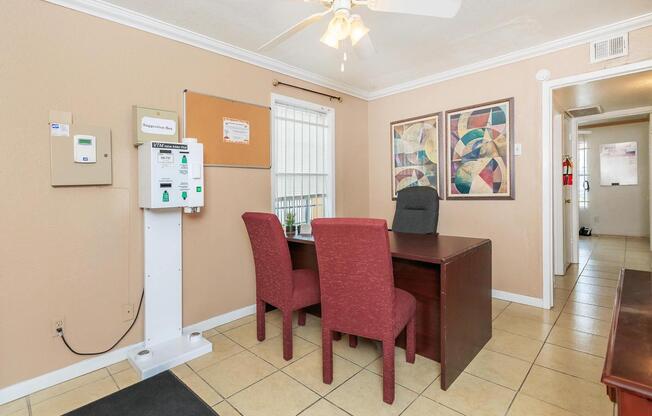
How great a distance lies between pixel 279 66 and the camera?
3230mm

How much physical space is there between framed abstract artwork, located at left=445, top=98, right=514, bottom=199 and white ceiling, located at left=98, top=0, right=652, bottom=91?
53 centimetres

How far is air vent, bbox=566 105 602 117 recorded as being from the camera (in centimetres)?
420

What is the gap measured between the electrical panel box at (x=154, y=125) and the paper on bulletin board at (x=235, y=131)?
0.43 m

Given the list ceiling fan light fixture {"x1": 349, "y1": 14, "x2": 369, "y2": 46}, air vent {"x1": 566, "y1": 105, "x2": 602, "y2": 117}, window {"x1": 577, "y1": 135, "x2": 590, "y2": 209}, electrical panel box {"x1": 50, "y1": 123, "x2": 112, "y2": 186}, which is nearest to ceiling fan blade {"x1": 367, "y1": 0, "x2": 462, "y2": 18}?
ceiling fan light fixture {"x1": 349, "y1": 14, "x2": 369, "y2": 46}

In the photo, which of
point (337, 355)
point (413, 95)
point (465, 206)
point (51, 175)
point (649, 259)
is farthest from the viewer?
point (649, 259)

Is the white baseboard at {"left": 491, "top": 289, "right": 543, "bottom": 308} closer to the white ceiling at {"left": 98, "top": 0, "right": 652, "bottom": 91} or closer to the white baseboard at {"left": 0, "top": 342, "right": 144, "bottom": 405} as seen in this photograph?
the white ceiling at {"left": 98, "top": 0, "right": 652, "bottom": 91}

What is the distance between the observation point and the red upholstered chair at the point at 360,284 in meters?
1.67

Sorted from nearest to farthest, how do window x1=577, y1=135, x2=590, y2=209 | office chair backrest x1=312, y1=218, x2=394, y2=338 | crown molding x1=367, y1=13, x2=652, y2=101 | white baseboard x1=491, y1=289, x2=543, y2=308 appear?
office chair backrest x1=312, y1=218, x2=394, y2=338 → crown molding x1=367, y1=13, x2=652, y2=101 → white baseboard x1=491, y1=289, x2=543, y2=308 → window x1=577, y1=135, x2=590, y2=209

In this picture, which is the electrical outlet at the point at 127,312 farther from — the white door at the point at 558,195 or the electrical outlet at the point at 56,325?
the white door at the point at 558,195

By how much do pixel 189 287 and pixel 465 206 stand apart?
2853 mm

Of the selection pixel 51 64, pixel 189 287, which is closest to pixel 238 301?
pixel 189 287

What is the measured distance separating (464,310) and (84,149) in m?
2.64

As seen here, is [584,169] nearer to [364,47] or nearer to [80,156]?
[364,47]

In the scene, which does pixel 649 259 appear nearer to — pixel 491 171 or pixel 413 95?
pixel 491 171
